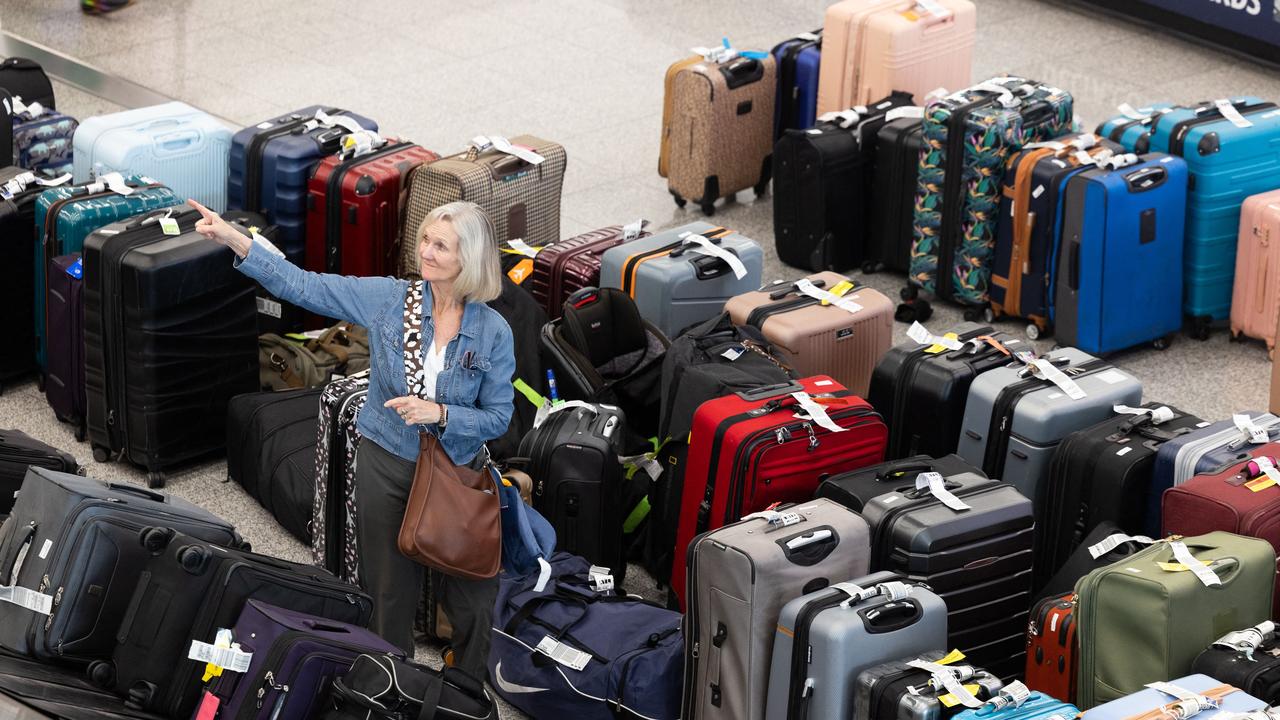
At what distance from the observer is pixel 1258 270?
6.64 metres

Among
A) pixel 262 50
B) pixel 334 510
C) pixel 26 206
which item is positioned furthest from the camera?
pixel 262 50

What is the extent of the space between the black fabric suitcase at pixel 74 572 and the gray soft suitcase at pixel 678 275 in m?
2.14

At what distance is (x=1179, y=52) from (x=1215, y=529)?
6.45 meters

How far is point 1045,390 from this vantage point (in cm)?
500

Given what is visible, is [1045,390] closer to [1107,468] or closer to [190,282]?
[1107,468]

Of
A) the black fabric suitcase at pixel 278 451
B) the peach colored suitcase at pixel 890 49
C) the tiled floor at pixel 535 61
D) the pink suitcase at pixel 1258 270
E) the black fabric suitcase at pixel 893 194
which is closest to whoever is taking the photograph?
the black fabric suitcase at pixel 278 451

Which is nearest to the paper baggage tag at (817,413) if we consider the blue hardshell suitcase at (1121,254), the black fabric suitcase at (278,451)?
the black fabric suitcase at (278,451)

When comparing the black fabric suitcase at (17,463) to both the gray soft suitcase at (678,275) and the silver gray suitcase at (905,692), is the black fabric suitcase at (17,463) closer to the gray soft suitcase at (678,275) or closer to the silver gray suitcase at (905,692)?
the gray soft suitcase at (678,275)

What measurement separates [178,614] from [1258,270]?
4.42 metres

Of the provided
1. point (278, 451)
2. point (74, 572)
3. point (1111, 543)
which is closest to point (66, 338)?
point (278, 451)

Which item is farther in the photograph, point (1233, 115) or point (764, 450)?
point (1233, 115)

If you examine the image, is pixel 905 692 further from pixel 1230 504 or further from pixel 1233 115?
pixel 1233 115

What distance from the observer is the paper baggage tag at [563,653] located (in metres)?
4.56

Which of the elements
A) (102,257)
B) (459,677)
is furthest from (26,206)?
(459,677)
